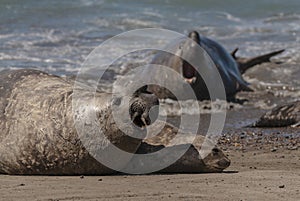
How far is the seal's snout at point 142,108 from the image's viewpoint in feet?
16.2

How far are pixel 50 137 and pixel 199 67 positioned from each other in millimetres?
4896

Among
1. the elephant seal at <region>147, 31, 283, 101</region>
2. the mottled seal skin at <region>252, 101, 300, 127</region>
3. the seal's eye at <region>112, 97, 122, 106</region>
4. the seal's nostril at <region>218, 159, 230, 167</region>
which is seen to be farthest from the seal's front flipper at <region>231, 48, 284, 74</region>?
the seal's eye at <region>112, 97, 122, 106</region>

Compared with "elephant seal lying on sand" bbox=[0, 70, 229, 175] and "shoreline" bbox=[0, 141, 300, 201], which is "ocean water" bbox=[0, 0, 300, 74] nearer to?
"elephant seal lying on sand" bbox=[0, 70, 229, 175]

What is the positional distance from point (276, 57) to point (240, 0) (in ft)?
29.5

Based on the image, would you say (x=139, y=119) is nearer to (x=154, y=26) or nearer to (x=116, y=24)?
(x=116, y=24)

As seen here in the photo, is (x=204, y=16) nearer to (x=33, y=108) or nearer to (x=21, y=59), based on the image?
(x=21, y=59)

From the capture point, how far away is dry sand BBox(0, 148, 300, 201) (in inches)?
175

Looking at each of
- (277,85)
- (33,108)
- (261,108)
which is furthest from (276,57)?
(33,108)

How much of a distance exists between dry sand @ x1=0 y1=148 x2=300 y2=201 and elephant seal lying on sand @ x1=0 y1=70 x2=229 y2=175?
0.34ft

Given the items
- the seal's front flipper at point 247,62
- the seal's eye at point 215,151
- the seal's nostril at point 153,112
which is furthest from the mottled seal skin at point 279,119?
the seal's front flipper at point 247,62

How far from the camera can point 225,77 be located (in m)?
10.4

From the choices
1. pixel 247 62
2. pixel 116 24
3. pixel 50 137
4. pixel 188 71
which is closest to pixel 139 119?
pixel 50 137

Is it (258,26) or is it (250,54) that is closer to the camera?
(250,54)

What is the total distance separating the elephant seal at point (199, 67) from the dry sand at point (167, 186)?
414 cm
